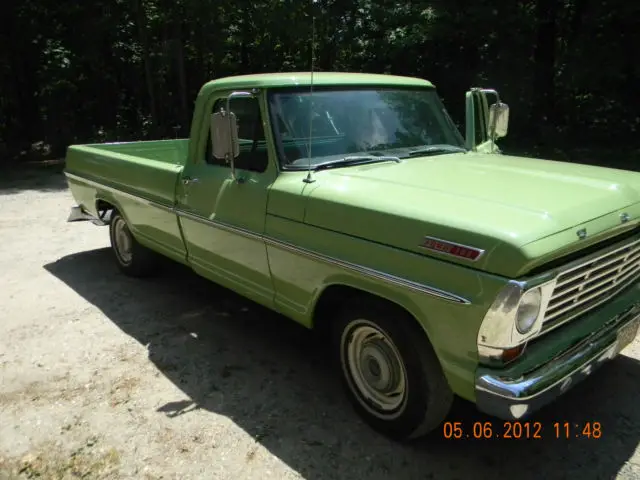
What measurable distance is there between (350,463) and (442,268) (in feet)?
3.89

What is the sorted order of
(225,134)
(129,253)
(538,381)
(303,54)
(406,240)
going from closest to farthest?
(538,381)
(406,240)
(225,134)
(129,253)
(303,54)

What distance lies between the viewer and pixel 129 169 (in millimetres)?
5102

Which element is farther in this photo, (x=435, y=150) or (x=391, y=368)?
(x=435, y=150)

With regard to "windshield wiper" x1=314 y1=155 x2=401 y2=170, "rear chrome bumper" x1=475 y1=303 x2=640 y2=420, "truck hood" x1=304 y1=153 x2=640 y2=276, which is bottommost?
"rear chrome bumper" x1=475 y1=303 x2=640 y2=420

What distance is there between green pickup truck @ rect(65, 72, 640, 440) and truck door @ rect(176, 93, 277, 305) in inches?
0.6

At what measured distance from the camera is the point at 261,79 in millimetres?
3715

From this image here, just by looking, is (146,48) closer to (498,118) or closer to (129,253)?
(129,253)

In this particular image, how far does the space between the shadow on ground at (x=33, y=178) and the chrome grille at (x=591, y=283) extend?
1025 cm

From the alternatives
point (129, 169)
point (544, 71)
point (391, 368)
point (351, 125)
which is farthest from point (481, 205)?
point (544, 71)

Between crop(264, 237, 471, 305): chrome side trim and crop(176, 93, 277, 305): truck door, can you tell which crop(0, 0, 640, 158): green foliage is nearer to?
crop(176, 93, 277, 305): truck door

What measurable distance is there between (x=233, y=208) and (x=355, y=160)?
0.88 meters

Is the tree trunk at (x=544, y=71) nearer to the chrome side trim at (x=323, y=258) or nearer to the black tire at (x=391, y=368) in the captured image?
the chrome side trim at (x=323, y=258)

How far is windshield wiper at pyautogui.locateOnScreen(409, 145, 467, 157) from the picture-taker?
3833 mm
